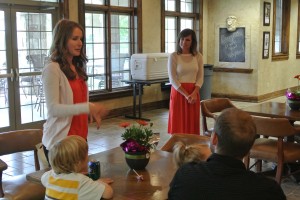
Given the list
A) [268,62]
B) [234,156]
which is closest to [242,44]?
[268,62]

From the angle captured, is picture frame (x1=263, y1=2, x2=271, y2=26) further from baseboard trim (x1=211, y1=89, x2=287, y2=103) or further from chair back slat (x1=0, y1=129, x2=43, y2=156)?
chair back slat (x1=0, y1=129, x2=43, y2=156)

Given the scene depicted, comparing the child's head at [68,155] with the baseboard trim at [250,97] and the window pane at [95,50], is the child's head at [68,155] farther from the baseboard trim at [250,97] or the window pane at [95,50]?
the baseboard trim at [250,97]

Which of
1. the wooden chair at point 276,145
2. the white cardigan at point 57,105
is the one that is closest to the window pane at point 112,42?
the wooden chair at point 276,145

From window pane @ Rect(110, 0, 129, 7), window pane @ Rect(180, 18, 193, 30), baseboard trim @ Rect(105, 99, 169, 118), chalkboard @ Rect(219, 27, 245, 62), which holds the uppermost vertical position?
window pane @ Rect(110, 0, 129, 7)

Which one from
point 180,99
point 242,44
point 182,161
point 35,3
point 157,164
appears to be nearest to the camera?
point 182,161

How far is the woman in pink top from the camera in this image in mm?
4543

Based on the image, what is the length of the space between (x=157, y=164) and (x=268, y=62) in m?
8.10

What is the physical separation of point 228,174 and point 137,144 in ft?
2.99

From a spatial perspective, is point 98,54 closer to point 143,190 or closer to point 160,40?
point 160,40

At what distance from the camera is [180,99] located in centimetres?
462

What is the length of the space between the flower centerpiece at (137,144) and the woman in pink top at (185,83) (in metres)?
2.22

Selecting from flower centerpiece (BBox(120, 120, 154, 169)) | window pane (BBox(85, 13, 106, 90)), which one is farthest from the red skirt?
window pane (BBox(85, 13, 106, 90))

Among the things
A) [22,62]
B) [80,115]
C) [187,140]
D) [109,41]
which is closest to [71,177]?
[80,115]

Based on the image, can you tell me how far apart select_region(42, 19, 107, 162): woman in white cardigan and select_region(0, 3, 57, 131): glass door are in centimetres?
405
